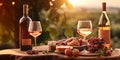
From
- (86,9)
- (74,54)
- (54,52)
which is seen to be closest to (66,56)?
(74,54)

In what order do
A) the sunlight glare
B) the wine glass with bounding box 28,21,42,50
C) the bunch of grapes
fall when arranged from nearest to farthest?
the bunch of grapes → the wine glass with bounding box 28,21,42,50 → the sunlight glare

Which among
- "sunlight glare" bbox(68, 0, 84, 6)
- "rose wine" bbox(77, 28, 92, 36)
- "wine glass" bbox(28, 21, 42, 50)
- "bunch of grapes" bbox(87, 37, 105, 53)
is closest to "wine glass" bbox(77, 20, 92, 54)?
"rose wine" bbox(77, 28, 92, 36)

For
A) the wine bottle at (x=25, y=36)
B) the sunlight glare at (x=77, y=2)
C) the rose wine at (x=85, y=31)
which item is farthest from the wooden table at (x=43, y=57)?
the sunlight glare at (x=77, y=2)

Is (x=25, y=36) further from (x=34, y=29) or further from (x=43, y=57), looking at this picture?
(x=43, y=57)

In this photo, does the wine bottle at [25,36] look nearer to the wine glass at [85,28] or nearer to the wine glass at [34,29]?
the wine glass at [34,29]

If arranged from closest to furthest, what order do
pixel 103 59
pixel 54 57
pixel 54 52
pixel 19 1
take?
pixel 103 59
pixel 54 57
pixel 54 52
pixel 19 1

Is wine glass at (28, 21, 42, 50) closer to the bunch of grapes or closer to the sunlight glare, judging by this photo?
the bunch of grapes

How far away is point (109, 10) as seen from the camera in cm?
301

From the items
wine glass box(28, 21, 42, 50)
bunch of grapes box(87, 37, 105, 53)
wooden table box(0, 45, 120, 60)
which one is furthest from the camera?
wine glass box(28, 21, 42, 50)

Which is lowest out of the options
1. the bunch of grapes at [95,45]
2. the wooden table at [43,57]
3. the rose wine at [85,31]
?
the wooden table at [43,57]

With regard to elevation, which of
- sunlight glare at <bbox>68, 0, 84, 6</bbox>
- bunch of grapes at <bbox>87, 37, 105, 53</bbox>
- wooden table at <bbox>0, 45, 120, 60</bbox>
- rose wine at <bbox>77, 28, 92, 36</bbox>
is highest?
sunlight glare at <bbox>68, 0, 84, 6</bbox>

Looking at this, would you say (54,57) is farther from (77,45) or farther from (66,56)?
(77,45)

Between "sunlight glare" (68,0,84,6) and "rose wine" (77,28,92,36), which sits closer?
"rose wine" (77,28,92,36)

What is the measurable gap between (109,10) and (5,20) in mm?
968
